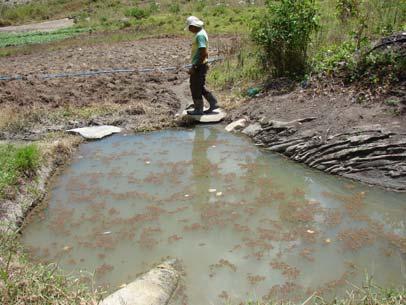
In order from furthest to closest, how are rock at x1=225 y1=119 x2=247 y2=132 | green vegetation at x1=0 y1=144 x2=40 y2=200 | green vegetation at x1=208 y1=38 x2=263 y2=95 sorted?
green vegetation at x1=208 y1=38 x2=263 y2=95 → rock at x1=225 y1=119 x2=247 y2=132 → green vegetation at x1=0 y1=144 x2=40 y2=200

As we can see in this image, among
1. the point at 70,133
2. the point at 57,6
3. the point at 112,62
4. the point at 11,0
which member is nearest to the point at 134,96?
the point at 70,133

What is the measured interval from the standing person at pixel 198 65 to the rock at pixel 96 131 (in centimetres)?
152

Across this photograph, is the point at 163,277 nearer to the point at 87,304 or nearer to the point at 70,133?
the point at 87,304

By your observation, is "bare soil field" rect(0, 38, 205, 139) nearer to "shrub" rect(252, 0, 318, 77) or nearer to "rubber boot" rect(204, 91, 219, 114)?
"rubber boot" rect(204, 91, 219, 114)

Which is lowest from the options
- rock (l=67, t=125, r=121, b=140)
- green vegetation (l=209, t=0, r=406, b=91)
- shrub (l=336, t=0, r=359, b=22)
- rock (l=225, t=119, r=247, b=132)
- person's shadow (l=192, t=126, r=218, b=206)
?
person's shadow (l=192, t=126, r=218, b=206)

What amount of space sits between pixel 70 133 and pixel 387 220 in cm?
535

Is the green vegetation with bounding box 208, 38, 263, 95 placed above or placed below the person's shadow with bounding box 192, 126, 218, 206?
above

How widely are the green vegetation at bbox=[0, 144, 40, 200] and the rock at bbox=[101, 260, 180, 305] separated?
2.35m

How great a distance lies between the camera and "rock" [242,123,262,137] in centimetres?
753

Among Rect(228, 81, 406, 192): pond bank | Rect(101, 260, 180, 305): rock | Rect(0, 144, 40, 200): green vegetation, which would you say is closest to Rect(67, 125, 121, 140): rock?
Rect(0, 144, 40, 200): green vegetation

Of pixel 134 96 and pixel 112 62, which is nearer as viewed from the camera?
pixel 134 96

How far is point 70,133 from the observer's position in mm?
7875

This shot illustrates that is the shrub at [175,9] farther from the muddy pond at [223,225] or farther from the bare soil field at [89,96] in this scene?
the muddy pond at [223,225]

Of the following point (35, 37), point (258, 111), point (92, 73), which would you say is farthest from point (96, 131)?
point (35, 37)
